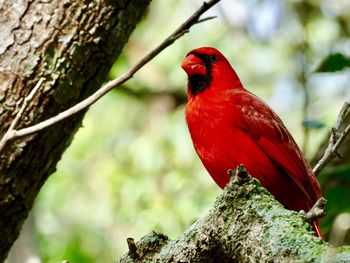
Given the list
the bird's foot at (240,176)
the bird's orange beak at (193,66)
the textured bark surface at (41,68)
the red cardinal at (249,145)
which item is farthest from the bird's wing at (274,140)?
the bird's foot at (240,176)

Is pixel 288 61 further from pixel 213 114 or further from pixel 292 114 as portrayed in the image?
pixel 213 114

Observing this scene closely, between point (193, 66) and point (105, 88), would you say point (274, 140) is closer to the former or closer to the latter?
point (193, 66)

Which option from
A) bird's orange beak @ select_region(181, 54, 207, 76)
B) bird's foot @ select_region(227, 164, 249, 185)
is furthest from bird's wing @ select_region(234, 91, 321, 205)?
bird's foot @ select_region(227, 164, 249, 185)

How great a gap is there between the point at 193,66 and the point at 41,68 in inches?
29.2

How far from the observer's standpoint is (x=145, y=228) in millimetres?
5762

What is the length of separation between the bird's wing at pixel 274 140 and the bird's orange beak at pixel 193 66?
268 mm

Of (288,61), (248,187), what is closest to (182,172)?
(288,61)

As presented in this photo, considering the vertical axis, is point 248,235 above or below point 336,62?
below

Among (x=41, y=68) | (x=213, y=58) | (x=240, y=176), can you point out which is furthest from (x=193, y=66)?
(x=240, y=176)

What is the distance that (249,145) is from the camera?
3.03 metres

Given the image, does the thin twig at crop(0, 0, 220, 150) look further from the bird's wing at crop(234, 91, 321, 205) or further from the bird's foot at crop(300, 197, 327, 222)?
the bird's wing at crop(234, 91, 321, 205)

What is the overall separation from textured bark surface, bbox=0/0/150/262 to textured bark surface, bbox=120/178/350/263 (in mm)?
1034

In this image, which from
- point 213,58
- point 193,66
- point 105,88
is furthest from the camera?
point 213,58

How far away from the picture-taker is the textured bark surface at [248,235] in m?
1.64
